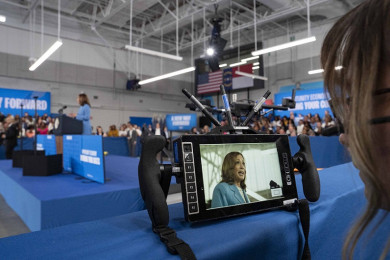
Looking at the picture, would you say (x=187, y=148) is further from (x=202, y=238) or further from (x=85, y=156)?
(x=85, y=156)

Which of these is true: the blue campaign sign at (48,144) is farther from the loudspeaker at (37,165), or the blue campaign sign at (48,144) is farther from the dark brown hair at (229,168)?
the dark brown hair at (229,168)

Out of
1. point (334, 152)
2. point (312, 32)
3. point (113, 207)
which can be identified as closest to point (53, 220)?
point (113, 207)

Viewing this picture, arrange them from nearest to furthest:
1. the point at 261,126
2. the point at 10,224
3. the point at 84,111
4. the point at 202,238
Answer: the point at 202,238
the point at 10,224
the point at 84,111
the point at 261,126

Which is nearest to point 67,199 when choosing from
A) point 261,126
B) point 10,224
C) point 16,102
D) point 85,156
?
point 85,156

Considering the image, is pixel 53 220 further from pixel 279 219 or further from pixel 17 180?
pixel 279 219

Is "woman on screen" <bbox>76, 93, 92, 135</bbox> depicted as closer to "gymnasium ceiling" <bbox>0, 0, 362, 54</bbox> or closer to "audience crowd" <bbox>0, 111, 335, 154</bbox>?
"audience crowd" <bbox>0, 111, 335, 154</bbox>

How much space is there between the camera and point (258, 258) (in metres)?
0.48

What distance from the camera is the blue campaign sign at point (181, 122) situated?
9.80 m

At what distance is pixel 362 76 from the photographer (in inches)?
11.6

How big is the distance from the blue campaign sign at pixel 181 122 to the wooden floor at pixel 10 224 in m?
7.36

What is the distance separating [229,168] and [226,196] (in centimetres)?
6

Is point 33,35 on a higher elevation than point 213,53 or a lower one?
higher

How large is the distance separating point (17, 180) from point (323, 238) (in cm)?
231

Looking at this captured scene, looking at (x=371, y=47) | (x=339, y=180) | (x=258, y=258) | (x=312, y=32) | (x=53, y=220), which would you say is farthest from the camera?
(x=312, y=32)
